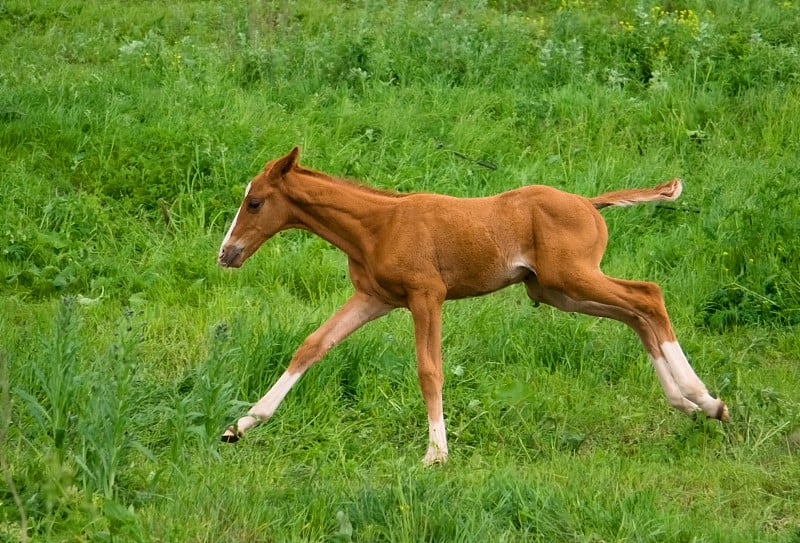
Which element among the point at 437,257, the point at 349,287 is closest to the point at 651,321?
the point at 437,257

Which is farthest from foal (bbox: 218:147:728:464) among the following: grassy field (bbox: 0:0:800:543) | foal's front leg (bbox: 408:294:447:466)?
grassy field (bbox: 0:0:800:543)

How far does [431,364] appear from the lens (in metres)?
6.70

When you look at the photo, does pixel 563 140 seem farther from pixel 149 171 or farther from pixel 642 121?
pixel 149 171

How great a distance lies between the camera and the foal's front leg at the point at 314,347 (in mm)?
6773

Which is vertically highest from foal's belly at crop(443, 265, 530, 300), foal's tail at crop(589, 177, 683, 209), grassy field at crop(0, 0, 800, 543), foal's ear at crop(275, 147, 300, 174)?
foal's ear at crop(275, 147, 300, 174)

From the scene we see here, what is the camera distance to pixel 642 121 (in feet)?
36.6

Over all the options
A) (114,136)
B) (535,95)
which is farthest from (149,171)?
(535,95)

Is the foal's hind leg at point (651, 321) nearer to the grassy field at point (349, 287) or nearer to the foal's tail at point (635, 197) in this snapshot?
the grassy field at point (349, 287)

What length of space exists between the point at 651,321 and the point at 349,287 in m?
2.66

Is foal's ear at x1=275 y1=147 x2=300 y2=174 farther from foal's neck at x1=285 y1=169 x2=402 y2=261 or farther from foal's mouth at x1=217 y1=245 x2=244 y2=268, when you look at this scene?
foal's mouth at x1=217 y1=245 x2=244 y2=268

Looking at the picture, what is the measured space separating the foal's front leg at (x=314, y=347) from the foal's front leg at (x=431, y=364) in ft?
1.08

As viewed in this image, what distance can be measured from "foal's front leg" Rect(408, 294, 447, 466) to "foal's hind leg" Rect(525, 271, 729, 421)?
25.3 inches

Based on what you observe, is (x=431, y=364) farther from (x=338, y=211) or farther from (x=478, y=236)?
(x=338, y=211)

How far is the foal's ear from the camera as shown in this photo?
695 centimetres
